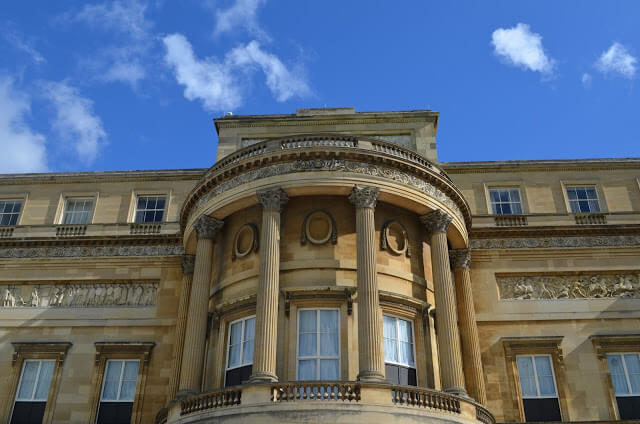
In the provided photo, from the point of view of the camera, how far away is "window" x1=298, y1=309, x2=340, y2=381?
66.1 feet

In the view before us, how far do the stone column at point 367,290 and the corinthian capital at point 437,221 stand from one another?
264 centimetres

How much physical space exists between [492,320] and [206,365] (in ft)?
39.4

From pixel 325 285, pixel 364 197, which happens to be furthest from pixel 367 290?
pixel 364 197

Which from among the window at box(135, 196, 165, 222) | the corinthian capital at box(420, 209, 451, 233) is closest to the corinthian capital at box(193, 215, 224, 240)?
the window at box(135, 196, 165, 222)

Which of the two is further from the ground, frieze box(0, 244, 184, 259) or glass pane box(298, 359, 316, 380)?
frieze box(0, 244, 184, 259)

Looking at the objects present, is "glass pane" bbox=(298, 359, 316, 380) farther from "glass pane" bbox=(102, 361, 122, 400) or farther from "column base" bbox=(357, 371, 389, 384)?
"glass pane" bbox=(102, 361, 122, 400)

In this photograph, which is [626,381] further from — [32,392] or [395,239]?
[32,392]

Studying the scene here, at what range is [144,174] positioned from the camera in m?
31.5

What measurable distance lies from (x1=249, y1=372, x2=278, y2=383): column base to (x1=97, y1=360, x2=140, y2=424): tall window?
9.43 meters

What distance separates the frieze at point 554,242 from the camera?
2767cm

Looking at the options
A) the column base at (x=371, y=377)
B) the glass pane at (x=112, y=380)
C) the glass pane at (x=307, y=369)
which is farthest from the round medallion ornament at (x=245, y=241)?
the glass pane at (x=112, y=380)

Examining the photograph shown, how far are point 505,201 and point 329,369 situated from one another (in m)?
14.2

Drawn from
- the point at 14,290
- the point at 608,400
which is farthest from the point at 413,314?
the point at 14,290

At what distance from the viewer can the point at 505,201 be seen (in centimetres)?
2995
